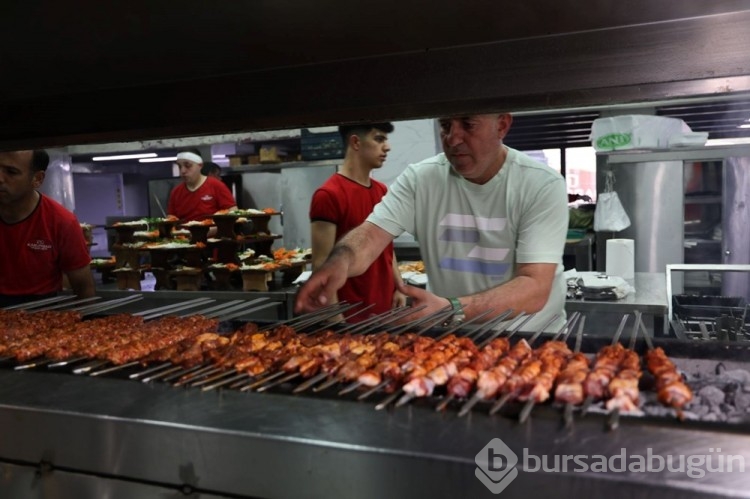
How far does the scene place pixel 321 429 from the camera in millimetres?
1685

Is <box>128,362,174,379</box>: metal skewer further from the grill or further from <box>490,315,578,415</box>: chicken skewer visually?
<box>490,315,578,415</box>: chicken skewer

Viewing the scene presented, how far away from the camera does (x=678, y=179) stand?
271 inches

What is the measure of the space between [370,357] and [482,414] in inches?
25.5

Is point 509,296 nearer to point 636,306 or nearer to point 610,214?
point 636,306

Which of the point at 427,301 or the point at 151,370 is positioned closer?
the point at 151,370

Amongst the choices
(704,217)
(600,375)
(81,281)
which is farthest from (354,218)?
(704,217)

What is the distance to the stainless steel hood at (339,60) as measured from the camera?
5.81 ft

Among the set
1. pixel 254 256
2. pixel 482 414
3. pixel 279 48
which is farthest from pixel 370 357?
pixel 254 256

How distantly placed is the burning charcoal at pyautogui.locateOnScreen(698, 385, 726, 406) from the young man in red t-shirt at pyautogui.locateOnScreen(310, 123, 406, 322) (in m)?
2.92

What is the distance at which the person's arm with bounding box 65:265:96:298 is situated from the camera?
186 inches

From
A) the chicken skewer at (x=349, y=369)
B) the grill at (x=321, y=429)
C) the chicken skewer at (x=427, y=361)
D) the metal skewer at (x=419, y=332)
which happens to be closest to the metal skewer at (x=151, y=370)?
the grill at (x=321, y=429)

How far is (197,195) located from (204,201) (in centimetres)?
19

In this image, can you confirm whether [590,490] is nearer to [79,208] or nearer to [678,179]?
[678,179]

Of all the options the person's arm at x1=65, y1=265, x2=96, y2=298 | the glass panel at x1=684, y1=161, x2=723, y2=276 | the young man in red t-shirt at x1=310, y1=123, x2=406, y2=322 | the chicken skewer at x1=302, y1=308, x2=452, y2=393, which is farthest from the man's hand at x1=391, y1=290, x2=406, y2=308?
the glass panel at x1=684, y1=161, x2=723, y2=276
